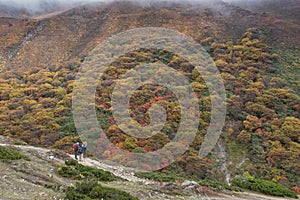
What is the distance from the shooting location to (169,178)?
19.0 meters

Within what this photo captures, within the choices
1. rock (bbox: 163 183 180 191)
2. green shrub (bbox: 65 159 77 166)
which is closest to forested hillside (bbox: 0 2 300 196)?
rock (bbox: 163 183 180 191)

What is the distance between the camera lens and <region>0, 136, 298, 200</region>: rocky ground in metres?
11.9

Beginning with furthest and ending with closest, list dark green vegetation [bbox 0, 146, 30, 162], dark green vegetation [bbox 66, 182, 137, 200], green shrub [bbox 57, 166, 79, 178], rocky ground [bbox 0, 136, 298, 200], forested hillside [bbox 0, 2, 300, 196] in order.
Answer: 1. forested hillside [bbox 0, 2, 300, 196]
2. dark green vegetation [bbox 0, 146, 30, 162]
3. green shrub [bbox 57, 166, 79, 178]
4. rocky ground [bbox 0, 136, 298, 200]
5. dark green vegetation [bbox 66, 182, 137, 200]

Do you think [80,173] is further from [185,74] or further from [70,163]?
[185,74]

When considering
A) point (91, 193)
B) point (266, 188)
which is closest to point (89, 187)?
point (91, 193)

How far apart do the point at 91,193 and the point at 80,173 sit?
3.47 meters

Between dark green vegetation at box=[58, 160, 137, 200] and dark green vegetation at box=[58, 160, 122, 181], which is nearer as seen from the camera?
dark green vegetation at box=[58, 160, 137, 200]

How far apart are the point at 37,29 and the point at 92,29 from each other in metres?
9.88

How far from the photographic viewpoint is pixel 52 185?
12.8 metres

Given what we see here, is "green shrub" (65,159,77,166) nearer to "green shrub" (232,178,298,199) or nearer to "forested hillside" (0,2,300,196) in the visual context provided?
"forested hillside" (0,2,300,196)

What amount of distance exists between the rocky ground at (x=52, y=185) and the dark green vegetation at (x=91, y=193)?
0.48 metres

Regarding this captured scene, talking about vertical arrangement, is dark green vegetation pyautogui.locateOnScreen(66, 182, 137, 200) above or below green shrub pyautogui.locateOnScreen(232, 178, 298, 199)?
above

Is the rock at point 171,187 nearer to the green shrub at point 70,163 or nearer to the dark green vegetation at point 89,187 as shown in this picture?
the dark green vegetation at point 89,187

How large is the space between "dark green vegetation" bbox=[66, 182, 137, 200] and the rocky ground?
0.48 meters
